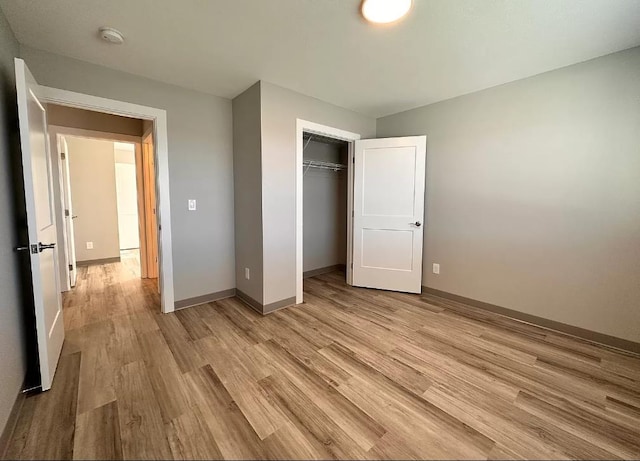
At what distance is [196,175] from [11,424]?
2.23 metres

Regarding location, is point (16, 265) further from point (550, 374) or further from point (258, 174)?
point (550, 374)

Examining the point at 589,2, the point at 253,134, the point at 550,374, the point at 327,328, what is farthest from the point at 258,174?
the point at 550,374

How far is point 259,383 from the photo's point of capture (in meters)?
1.72

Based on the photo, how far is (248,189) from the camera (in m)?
2.87

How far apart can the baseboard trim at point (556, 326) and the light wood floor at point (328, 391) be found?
0.09 meters

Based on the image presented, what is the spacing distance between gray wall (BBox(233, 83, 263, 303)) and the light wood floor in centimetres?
54

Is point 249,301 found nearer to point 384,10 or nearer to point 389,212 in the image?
point 389,212

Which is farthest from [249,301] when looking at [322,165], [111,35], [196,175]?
[111,35]

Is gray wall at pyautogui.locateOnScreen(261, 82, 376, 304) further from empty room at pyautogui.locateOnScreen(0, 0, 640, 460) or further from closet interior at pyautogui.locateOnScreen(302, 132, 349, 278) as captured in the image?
closet interior at pyautogui.locateOnScreen(302, 132, 349, 278)

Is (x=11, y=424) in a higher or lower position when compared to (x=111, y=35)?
lower

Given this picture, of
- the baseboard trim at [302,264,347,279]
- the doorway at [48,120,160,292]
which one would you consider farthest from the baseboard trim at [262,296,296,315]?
the doorway at [48,120,160,292]

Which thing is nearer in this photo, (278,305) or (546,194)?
(546,194)

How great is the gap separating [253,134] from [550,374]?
3.20m

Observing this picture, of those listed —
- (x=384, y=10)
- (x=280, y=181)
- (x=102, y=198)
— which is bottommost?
(x=102, y=198)
